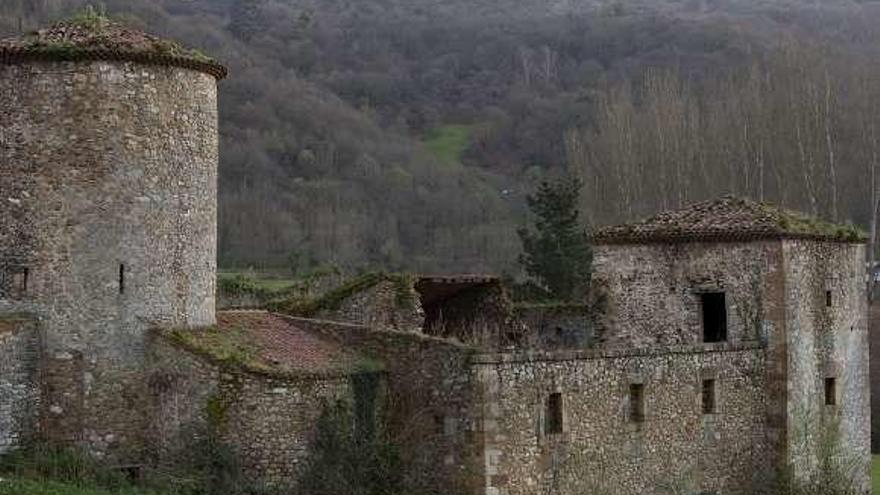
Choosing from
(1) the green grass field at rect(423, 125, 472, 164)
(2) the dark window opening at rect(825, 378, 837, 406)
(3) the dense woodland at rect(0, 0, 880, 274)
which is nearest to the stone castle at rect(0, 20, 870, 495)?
(2) the dark window opening at rect(825, 378, 837, 406)

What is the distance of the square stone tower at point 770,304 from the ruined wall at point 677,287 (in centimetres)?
2

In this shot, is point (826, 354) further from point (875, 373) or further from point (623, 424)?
point (875, 373)

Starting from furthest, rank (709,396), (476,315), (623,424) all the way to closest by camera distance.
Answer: (476,315)
(709,396)
(623,424)

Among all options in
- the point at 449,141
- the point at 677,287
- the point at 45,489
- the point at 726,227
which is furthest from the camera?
the point at 449,141

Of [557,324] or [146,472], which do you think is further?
[557,324]

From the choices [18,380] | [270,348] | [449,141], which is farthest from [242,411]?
[449,141]

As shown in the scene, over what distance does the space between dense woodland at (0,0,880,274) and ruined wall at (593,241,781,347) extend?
28027 millimetres

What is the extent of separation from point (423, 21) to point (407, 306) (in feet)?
344

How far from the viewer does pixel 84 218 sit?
68.6 ft

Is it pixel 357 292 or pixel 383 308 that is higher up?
pixel 357 292

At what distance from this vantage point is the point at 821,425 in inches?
1064

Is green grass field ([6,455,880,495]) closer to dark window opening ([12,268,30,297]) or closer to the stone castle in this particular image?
the stone castle

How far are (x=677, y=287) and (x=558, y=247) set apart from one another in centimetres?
2150

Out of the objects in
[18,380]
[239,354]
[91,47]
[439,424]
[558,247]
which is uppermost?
[91,47]
